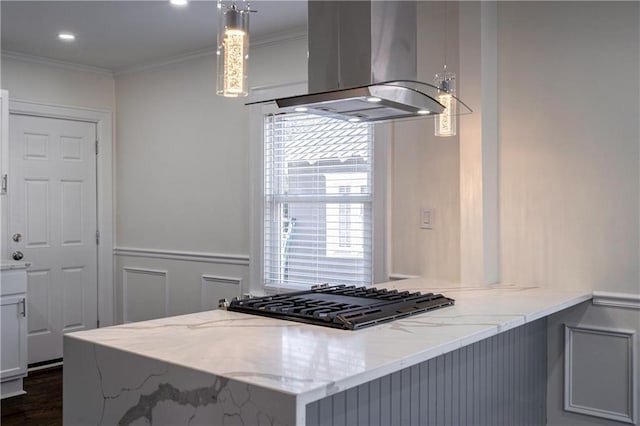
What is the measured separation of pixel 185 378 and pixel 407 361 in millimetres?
580

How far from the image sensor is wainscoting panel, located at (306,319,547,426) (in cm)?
190

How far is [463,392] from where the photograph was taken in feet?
8.21

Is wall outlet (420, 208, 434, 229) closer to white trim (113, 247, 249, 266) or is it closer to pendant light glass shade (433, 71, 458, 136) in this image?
pendant light glass shade (433, 71, 458, 136)

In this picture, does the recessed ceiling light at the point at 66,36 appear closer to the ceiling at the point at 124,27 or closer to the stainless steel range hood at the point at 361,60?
the ceiling at the point at 124,27

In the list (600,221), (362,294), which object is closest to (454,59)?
(600,221)

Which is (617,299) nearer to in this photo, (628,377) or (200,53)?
(628,377)

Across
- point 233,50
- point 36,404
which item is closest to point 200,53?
point 36,404

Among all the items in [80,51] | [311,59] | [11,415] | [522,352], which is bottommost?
[11,415]

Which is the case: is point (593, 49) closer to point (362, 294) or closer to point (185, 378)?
point (362, 294)

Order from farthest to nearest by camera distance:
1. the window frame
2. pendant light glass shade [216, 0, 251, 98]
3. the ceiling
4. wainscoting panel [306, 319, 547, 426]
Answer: the window frame
the ceiling
pendant light glass shade [216, 0, 251, 98]
wainscoting panel [306, 319, 547, 426]

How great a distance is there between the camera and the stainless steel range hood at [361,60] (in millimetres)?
2287

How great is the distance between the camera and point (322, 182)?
161 inches

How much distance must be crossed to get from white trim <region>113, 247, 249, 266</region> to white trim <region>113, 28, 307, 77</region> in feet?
5.06

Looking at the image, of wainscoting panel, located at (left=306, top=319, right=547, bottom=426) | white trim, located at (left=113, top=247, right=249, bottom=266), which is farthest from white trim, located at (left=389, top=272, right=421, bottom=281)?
white trim, located at (left=113, top=247, right=249, bottom=266)
